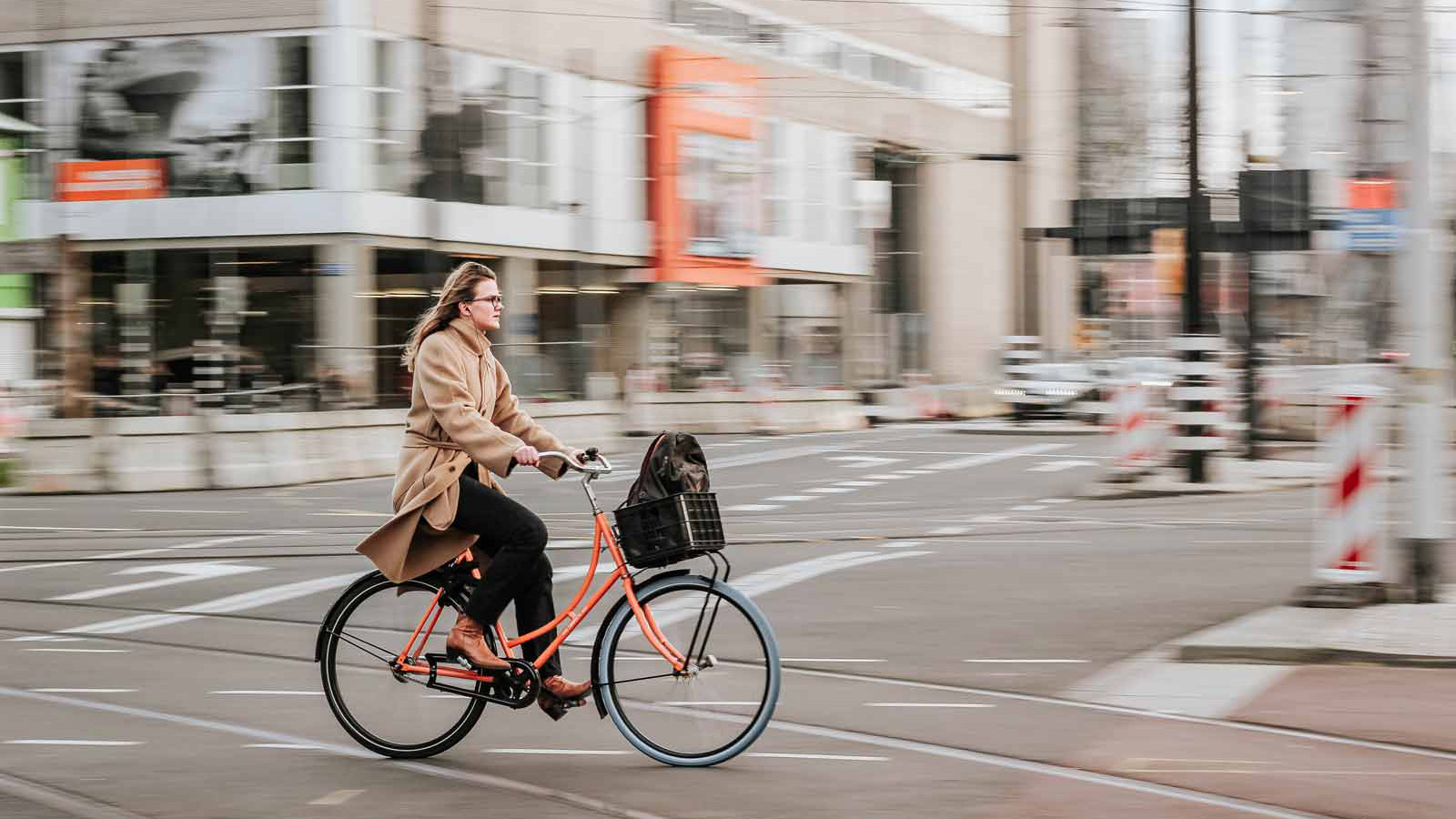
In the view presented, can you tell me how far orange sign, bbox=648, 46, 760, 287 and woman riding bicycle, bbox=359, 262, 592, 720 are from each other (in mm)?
39040

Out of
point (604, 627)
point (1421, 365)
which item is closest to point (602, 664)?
point (604, 627)

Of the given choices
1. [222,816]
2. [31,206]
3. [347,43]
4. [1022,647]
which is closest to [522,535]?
[222,816]

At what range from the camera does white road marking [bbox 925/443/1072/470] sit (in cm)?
2590

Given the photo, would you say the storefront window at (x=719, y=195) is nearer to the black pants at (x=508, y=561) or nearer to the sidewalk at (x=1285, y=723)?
the sidewalk at (x=1285, y=723)

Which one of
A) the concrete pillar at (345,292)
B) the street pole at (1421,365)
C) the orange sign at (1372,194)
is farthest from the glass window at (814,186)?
the street pole at (1421,365)

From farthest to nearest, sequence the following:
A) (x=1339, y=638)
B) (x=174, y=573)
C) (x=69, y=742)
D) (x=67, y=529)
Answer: (x=67, y=529) < (x=174, y=573) < (x=1339, y=638) < (x=69, y=742)

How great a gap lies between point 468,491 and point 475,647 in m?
0.55

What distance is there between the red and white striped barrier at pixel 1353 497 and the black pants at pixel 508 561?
494cm

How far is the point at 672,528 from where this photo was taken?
238 inches

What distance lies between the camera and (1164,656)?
343 inches

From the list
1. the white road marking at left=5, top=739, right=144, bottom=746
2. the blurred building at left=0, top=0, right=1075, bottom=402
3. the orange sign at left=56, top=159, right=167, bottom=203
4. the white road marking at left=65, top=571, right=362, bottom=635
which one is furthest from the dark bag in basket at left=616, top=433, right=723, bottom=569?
the orange sign at left=56, top=159, right=167, bottom=203

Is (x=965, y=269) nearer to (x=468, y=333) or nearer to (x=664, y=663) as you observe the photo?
(x=468, y=333)

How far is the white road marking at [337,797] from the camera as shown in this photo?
586 cm

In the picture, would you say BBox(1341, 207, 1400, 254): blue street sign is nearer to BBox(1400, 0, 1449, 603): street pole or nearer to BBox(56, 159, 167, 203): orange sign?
BBox(1400, 0, 1449, 603): street pole
